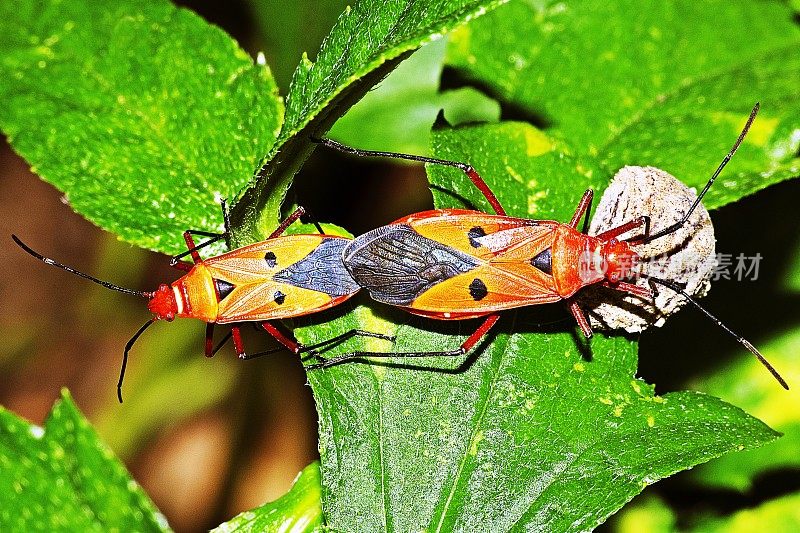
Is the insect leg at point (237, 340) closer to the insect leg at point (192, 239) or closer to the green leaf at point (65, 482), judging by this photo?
the insect leg at point (192, 239)

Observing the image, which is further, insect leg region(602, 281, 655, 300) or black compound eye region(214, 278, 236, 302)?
black compound eye region(214, 278, 236, 302)

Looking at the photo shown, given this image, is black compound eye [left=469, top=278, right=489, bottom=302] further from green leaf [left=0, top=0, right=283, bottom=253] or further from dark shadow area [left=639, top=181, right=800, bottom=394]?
green leaf [left=0, top=0, right=283, bottom=253]

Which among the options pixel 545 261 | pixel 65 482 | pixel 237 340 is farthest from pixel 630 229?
pixel 65 482

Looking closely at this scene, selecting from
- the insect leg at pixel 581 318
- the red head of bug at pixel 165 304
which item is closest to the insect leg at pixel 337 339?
the insect leg at pixel 581 318

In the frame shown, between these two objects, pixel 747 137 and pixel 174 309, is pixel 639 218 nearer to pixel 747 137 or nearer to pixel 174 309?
pixel 747 137

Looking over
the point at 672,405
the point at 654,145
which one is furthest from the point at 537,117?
the point at 672,405

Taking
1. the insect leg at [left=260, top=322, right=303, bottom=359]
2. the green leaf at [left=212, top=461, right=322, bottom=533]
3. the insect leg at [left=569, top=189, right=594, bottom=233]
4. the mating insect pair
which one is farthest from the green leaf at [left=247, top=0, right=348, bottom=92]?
the green leaf at [left=212, top=461, right=322, bottom=533]

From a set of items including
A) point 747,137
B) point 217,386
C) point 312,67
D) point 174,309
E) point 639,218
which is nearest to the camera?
point 312,67

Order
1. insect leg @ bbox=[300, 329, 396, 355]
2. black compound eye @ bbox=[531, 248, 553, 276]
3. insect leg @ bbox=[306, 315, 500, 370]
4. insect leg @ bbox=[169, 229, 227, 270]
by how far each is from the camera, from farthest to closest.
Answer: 1. black compound eye @ bbox=[531, 248, 553, 276]
2. insect leg @ bbox=[169, 229, 227, 270]
3. insect leg @ bbox=[300, 329, 396, 355]
4. insect leg @ bbox=[306, 315, 500, 370]
